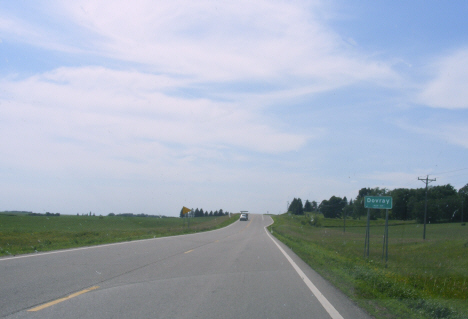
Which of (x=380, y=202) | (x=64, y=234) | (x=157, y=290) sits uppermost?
(x=380, y=202)

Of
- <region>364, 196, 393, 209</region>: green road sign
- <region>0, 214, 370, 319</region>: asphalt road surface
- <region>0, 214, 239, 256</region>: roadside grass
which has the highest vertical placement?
<region>364, 196, 393, 209</region>: green road sign

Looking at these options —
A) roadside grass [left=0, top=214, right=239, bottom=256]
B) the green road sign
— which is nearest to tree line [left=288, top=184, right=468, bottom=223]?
roadside grass [left=0, top=214, right=239, bottom=256]

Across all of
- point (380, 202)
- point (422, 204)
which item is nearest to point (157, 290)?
point (380, 202)

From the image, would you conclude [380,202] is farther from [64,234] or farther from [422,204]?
[422,204]

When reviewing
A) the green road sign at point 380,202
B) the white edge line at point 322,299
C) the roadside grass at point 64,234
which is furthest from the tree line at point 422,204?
the white edge line at point 322,299

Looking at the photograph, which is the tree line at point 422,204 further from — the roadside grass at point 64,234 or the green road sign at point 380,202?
the green road sign at point 380,202

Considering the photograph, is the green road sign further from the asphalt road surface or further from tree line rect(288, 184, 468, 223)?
tree line rect(288, 184, 468, 223)

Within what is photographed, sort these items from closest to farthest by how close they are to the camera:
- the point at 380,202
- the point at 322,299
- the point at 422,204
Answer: the point at 322,299, the point at 380,202, the point at 422,204

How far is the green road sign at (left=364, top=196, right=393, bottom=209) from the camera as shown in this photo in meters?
19.2

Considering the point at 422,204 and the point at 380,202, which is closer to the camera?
the point at 380,202

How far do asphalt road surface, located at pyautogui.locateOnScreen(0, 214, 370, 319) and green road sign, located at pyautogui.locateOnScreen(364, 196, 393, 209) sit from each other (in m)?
7.94

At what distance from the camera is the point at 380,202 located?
64.1 ft

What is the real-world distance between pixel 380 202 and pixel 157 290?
13968mm

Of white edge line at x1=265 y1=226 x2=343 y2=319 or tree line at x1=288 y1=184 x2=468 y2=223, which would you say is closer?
white edge line at x1=265 y1=226 x2=343 y2=319
